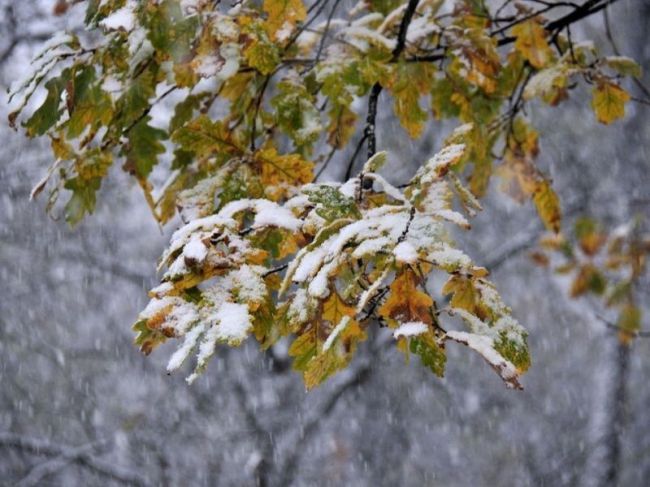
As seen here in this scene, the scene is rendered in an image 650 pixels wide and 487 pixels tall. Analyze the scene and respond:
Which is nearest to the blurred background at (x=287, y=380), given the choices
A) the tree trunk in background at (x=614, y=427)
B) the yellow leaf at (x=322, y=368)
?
the tree trunk in background at (x=614, y=427)

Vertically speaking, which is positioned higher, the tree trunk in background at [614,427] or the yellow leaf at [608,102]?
the yellow leaf at [608,102]

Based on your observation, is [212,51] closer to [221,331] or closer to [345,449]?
[221,331]

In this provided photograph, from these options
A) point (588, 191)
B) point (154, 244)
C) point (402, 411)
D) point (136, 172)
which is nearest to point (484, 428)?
point (402, 411)

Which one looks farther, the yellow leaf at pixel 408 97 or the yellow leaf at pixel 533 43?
the yellow leaf at pixel 533 43

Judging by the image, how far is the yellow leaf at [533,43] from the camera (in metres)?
2.78

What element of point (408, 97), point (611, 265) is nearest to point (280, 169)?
point (408, 97)

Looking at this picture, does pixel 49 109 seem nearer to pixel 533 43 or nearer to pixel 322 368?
pixel 322 368

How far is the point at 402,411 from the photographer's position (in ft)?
29.6

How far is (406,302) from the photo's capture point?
1.36 m

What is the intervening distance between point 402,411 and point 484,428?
4.52 feet

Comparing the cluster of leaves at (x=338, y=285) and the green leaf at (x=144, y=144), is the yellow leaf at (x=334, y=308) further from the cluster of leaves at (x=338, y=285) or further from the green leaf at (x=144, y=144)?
the green leaf at (x=144, y=144)

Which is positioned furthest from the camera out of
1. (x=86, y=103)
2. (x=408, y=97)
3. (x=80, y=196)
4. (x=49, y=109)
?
(x=408, y=97)

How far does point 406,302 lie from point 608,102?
186cm

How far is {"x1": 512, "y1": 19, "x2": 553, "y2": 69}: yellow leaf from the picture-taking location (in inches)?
109
